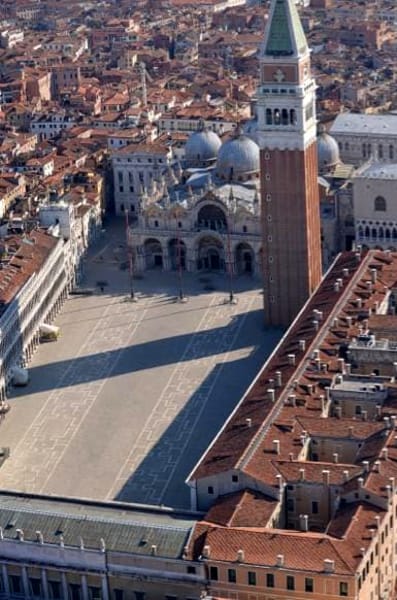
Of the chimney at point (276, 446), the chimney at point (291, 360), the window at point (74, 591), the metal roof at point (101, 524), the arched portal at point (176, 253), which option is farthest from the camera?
the arched portal at point (176, 253)

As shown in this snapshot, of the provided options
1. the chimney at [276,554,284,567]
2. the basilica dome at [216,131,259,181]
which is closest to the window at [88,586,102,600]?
the chimney at [276,554,284,567]

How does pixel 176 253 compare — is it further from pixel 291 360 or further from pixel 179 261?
pixel 291 360

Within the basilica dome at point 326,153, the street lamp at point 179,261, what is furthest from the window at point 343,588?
the basilica dome at point 326,153

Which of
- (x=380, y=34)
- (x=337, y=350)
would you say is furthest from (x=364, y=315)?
(x=380, y=34)

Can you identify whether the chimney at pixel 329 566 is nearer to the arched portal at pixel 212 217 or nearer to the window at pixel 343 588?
the window at pixel 343 588

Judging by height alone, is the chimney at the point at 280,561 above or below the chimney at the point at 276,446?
below

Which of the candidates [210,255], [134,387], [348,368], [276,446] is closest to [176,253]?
[210,255]

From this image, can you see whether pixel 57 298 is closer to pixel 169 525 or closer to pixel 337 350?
pixel 337 350

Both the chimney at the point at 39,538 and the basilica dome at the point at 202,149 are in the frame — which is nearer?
the chimney at the point at 39,538
